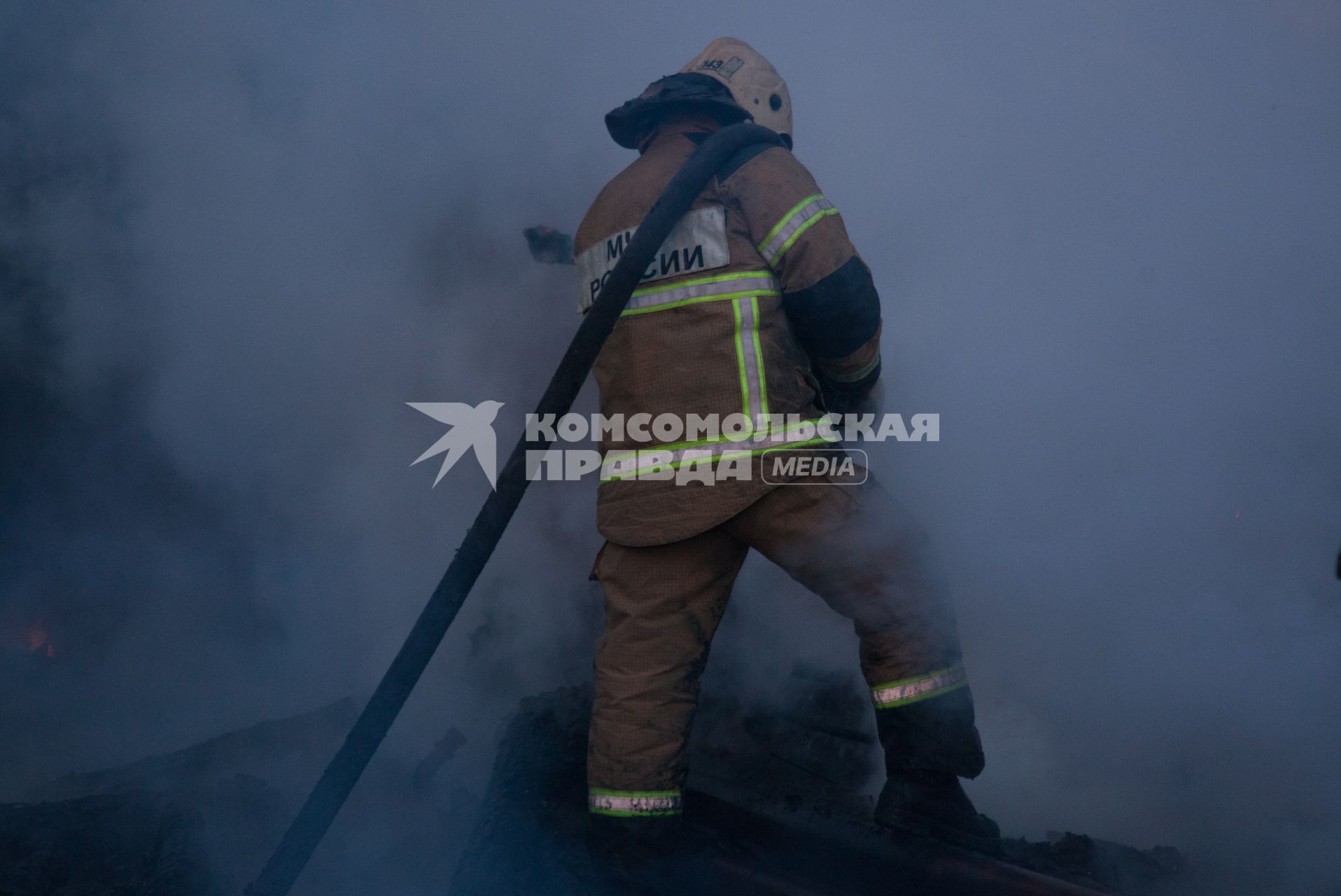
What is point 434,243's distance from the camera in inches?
160

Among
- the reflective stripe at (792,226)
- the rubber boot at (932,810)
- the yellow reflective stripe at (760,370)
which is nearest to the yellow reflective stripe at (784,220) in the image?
the reflective stripe at (792,226)

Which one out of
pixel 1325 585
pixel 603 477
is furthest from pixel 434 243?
pixel 1325 585

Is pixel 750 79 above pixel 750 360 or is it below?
above

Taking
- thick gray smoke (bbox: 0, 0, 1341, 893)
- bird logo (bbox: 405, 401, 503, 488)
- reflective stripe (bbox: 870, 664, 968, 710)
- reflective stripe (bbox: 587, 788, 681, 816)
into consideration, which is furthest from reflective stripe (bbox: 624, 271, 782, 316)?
bird logo (bbox: 405, 401, 503, 488)

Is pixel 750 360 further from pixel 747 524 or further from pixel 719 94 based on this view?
pixel 719 94

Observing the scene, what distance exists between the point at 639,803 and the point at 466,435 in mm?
2284

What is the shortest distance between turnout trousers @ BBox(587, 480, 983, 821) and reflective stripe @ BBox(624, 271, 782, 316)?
1.65ft

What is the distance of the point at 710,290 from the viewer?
7.27 ft

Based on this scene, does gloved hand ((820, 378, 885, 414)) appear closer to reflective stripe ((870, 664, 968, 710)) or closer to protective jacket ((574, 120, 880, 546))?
protective jacket ((574, 120, 880, 546))

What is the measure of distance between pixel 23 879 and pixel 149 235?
2.50 metres

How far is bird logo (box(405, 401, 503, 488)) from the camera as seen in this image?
13.2 ft

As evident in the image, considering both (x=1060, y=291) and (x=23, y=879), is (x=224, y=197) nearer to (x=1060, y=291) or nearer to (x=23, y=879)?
(x=23, y=879)

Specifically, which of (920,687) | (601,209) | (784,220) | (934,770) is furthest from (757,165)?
(934,770)

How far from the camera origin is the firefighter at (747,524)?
2176 mm
